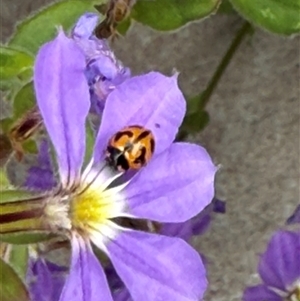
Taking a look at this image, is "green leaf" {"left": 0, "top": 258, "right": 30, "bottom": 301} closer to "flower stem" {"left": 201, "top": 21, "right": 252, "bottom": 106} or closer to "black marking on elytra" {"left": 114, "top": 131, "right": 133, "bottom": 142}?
"black marking on elytra" {"left": 114, "top": 131, "right": 133, "bottom": 142}

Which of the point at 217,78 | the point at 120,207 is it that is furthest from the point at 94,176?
the point at 217,78

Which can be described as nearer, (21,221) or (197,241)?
(21,221)

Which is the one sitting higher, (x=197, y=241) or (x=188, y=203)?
(x=188, y=203)

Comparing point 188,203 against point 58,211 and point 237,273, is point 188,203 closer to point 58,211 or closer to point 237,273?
point 58,211

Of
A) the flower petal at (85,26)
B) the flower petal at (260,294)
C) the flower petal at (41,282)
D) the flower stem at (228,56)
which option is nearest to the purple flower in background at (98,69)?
→ the flower petal at (85,26)

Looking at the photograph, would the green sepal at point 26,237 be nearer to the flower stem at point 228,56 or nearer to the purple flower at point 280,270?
the purple flower at point 280,270
